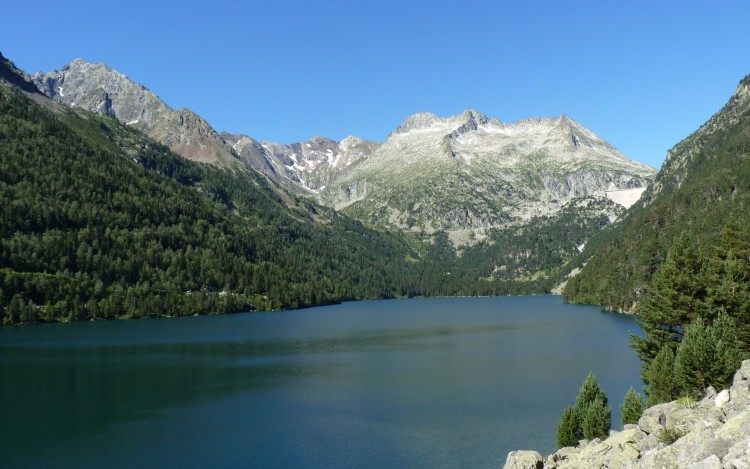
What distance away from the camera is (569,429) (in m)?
45.4

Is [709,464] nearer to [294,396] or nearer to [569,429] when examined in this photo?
[569,429]

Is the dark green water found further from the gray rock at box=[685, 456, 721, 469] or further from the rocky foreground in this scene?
the gray rock at box=[685, 456, 721, 469]

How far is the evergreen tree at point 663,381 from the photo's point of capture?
46.3 meters

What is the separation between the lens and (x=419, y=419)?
65.2 metres

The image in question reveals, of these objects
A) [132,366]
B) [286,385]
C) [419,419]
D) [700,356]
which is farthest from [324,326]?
[700,356]

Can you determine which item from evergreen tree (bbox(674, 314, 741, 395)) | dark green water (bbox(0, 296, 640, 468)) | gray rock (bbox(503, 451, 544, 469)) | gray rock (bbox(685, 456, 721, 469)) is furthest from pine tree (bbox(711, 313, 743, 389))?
gray rock (bbox(685, 456, 721, 469))

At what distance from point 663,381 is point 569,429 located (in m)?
9.46

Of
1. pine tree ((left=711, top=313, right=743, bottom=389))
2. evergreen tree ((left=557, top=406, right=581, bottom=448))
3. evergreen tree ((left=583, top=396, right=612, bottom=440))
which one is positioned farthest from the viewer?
evergreen tree ((left=557, top=406, right=581, bottom=448))

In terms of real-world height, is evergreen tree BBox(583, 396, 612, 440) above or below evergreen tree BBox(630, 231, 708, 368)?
below

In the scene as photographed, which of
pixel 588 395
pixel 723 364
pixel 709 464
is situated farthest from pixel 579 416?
pixel 709 464

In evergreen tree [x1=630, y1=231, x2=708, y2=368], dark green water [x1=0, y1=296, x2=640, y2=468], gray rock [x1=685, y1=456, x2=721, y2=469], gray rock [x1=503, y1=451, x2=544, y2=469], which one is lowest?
dark green water [x1=0, y1=296, x2=640, y2=468]

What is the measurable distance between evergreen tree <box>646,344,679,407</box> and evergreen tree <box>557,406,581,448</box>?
7.56m

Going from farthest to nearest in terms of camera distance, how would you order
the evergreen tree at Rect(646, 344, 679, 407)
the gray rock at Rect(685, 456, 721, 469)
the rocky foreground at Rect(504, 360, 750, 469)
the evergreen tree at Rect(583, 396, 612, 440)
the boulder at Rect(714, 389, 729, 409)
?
the evergreen tree at Rect(646, 344, 679, 407) < the evergreen tree at Rect(583, 396, 612, 440) < the boulder at Rect(714, 389, 729, 409) < the rocky foreground at Rect(504, 360, 750, 469) < the gray rock at Rect(685, 456, 721, 469)

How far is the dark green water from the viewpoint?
54969 millimetres
